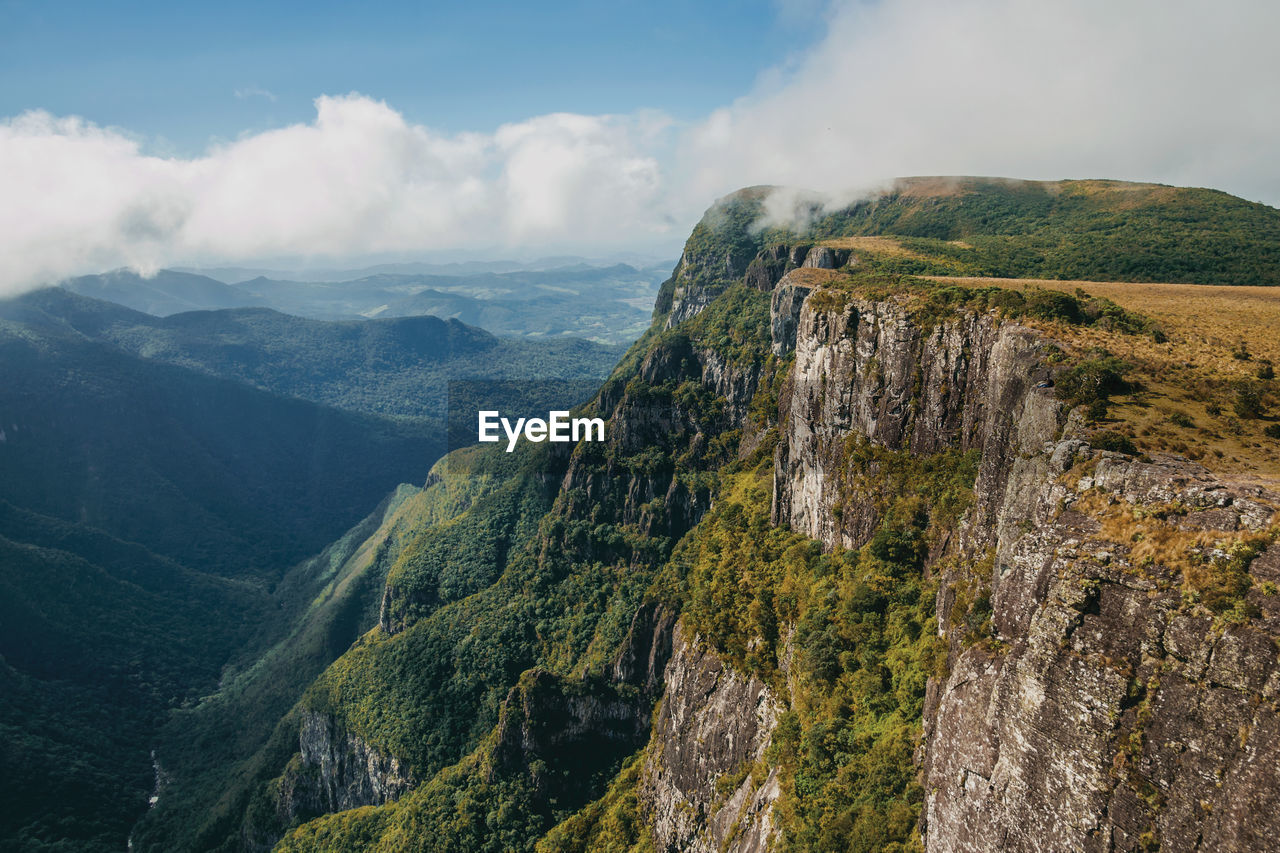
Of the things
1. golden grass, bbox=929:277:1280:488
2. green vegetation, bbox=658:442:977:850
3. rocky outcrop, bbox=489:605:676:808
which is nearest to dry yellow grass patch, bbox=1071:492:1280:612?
golden grass, bbox=929:277:1280:488

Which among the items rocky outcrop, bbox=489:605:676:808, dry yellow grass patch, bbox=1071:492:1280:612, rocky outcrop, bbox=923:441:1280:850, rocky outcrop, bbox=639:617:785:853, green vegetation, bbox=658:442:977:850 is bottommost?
rocky outcrop, bbox=489:605:676:808

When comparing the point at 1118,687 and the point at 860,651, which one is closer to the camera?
the point at 1118,687

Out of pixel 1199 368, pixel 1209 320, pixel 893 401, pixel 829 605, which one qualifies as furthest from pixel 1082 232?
pixel 829 605

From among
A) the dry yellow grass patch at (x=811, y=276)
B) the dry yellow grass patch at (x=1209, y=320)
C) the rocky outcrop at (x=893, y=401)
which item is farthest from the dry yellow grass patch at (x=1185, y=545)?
the dry yellow grass patch at (x=811, y=276)

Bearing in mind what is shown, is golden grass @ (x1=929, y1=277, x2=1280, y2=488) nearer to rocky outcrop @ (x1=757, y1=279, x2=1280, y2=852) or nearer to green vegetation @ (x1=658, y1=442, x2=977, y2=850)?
rocky outcrop @ (x1=757, y1=279, x2=1280, y2=852)

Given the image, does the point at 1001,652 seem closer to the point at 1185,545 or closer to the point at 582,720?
the point at 1185,545

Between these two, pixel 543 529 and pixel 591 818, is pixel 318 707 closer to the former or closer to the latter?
pixel 543 529

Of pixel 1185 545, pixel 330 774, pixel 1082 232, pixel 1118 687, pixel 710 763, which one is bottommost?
pixel 330 774
